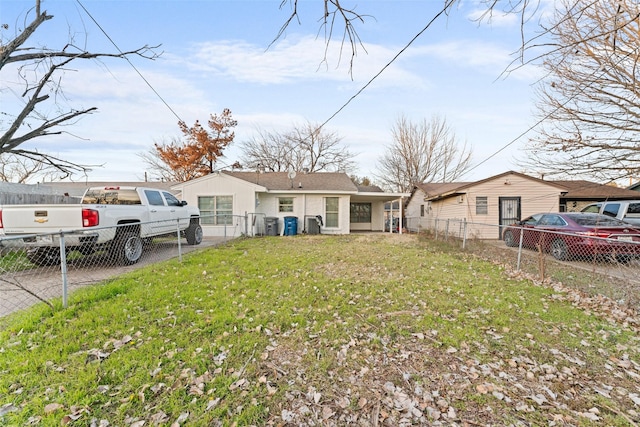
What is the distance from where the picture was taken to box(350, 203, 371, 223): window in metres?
18.1

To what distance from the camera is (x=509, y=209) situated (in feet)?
→ 45.4

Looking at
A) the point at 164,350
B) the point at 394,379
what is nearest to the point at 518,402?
the point at 394,379

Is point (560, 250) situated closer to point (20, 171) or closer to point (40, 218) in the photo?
point (40, 218)

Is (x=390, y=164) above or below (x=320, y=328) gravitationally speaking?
above

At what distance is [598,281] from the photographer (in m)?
5.38

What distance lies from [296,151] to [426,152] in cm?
1280

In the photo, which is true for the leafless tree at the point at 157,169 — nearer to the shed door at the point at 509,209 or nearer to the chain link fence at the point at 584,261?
the shed door at the point at 509,209

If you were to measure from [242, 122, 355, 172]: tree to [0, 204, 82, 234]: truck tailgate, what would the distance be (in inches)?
915

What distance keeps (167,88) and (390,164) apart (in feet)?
73.8

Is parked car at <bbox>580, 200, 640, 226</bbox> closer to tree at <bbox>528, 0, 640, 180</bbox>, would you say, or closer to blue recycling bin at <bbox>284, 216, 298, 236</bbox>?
tree at <bbox>528, 0, 640, 180</bbox>

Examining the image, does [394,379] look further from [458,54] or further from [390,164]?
[390,164]

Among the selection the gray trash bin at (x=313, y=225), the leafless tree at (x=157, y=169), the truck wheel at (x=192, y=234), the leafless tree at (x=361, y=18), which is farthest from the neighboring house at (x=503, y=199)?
the leafless tree at (x=157, y=169)

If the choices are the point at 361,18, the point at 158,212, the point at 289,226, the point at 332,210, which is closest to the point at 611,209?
the point at 332,210

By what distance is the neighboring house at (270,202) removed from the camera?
13008 millimetres
